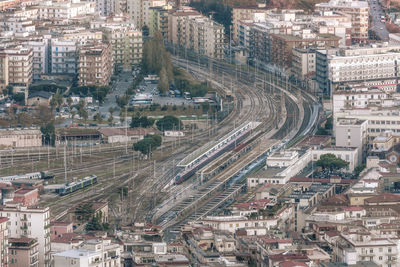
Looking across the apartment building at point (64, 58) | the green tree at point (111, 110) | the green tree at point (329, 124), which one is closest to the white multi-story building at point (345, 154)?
the green tree at point (329, 124)

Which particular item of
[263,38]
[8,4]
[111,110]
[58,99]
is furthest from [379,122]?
[8,4]

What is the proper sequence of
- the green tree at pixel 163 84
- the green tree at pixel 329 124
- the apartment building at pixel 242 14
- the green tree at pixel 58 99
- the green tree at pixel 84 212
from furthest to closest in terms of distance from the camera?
the apartment building at pixel 242 14 → the green tree at pixel 163 84 → the green tree at pixel 58 99 → the green tree at pixel 329 124 → the green tree at pixel 84 212

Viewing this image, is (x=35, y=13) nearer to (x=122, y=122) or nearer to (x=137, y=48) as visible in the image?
(x=137, y=48)

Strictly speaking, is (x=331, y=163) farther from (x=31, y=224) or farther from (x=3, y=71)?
(x=3, y=71)

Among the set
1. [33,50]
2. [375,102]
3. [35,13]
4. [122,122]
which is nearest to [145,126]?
[122,122]

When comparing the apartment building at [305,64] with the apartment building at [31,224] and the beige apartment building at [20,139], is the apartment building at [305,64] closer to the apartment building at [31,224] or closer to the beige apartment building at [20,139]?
the beige apartment building at [20,139]

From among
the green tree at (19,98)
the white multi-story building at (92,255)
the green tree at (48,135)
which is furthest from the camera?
the green tree at (19,98)

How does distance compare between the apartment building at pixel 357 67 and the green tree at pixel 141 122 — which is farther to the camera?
the apartment building at pixel 357 67

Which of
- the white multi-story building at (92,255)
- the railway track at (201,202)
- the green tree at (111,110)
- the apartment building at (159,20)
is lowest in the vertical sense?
the railway track at (201,202)
